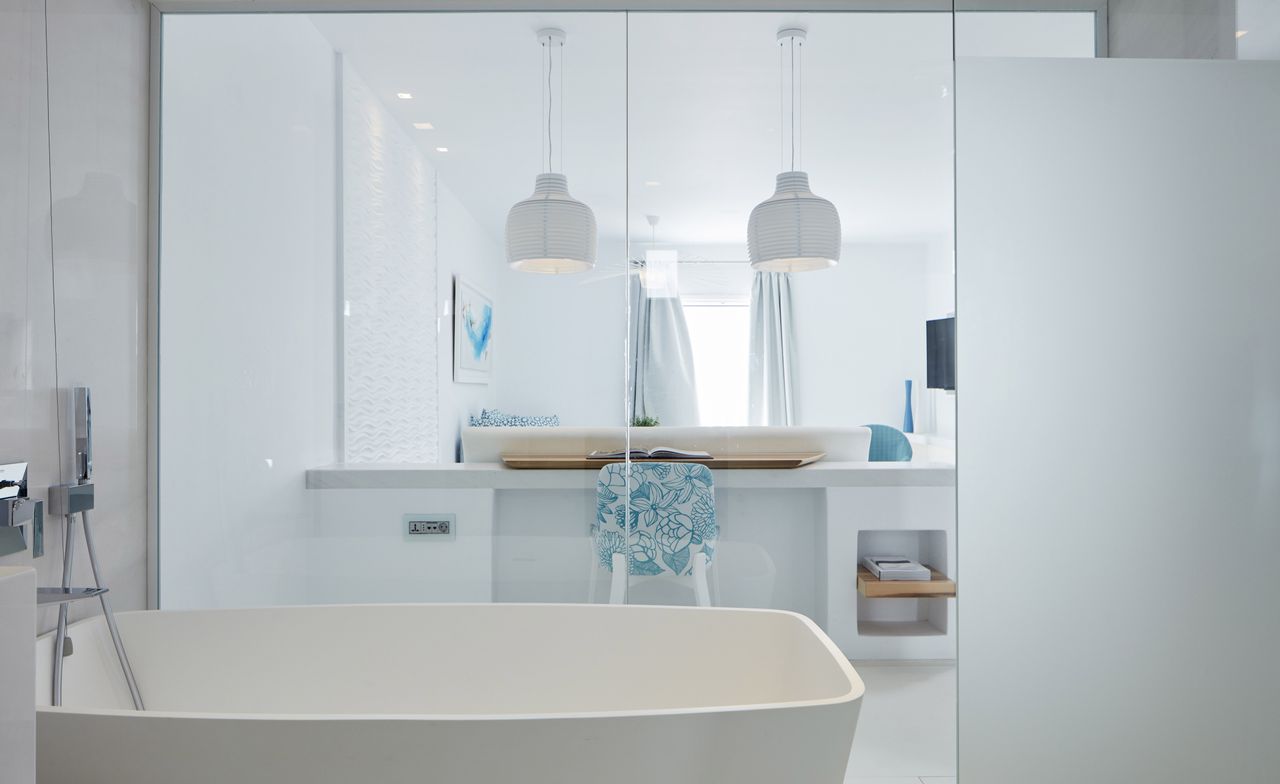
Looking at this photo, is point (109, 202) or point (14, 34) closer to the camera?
point (14, 34)

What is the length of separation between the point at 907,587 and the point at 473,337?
1562 mm

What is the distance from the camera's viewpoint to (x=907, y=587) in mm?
2379

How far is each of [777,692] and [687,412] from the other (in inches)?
34.4

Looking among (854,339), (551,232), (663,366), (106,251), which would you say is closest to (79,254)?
(106,251)

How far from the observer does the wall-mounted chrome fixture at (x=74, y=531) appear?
184 cm

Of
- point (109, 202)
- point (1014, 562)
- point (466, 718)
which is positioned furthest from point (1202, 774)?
point (109, 202)

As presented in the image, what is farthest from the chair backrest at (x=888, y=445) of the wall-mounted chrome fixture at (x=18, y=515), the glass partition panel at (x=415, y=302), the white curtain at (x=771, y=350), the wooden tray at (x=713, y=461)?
the wall-mounted chrome fixture at (x=18, y=515)

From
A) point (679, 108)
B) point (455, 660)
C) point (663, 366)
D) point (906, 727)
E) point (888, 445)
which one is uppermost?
point (679, 108)

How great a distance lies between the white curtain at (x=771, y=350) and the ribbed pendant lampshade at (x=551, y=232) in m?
0.55

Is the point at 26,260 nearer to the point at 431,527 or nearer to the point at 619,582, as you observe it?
the point at 431,527

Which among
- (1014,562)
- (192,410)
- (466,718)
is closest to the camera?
(466,718)

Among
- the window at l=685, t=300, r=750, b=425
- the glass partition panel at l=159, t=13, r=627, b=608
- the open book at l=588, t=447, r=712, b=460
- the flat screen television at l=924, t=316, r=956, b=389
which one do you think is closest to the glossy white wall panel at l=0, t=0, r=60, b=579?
the glass partition panel at l=159, t=13, r=627, b=608

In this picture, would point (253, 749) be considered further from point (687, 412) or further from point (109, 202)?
point (109, 202)

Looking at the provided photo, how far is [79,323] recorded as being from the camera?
6.83ft
